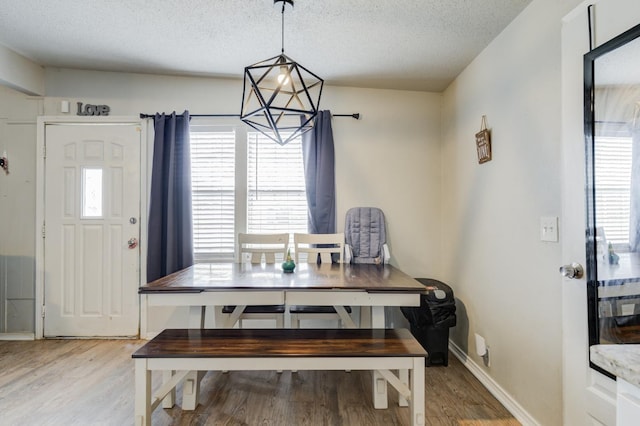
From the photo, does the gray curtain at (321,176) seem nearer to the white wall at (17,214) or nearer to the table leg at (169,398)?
the table leg at (169,398)

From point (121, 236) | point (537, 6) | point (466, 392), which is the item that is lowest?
point (466, 392)

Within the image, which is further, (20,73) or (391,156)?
(391,156)

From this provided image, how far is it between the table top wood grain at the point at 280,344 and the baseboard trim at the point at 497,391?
81cm

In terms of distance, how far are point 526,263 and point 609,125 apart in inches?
37.8

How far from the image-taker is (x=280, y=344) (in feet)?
5.76

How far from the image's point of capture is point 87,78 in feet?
10.4

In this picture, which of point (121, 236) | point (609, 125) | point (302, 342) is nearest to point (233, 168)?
point (121, 236)

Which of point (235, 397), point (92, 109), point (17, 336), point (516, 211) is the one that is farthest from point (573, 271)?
point (17, 336)

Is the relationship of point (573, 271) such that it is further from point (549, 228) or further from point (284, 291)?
point (284, 291)

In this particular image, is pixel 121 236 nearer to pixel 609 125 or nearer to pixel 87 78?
pixel 87 78

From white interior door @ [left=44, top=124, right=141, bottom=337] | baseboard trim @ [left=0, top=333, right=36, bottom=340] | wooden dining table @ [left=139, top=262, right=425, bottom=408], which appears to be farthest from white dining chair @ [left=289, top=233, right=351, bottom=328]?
baseboard trim @ [left=0, top=333, right=36, bottom=340]

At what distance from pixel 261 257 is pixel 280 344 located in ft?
3.74

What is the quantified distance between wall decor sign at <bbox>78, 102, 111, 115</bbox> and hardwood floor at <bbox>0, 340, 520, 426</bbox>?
2245 millimetres

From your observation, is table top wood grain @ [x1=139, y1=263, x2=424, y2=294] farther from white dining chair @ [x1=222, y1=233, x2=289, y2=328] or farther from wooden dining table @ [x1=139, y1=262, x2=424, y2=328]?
white dining chair @ [x1=222, y1=233, x2=289, y2=328]
